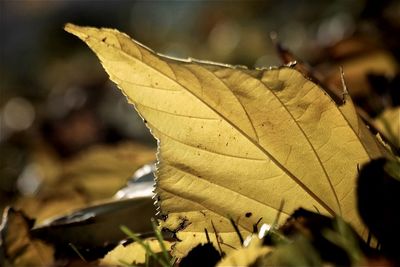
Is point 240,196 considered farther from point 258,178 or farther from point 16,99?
point 16,99

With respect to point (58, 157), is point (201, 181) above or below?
above

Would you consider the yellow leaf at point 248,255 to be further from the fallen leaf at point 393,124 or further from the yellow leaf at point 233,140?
the fallen leaf at point 393,124

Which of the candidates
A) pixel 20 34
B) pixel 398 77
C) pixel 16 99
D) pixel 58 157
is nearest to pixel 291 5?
pixel 16 99

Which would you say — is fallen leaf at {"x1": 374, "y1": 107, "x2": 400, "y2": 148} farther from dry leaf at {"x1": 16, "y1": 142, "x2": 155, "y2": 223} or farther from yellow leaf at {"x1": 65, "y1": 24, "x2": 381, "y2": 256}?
dry leaf at {"x1": 16, "y1": 142, "x2": 155, "y2": 223}

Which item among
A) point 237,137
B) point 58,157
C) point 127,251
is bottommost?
point 58,157

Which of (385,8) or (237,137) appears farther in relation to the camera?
(385,8)

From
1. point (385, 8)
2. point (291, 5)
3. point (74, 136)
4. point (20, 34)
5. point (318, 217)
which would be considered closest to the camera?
point (318, 217)

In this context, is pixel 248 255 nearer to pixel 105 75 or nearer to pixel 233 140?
pixel 233 140

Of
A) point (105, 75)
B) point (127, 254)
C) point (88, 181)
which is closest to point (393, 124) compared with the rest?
point (127, 254)
